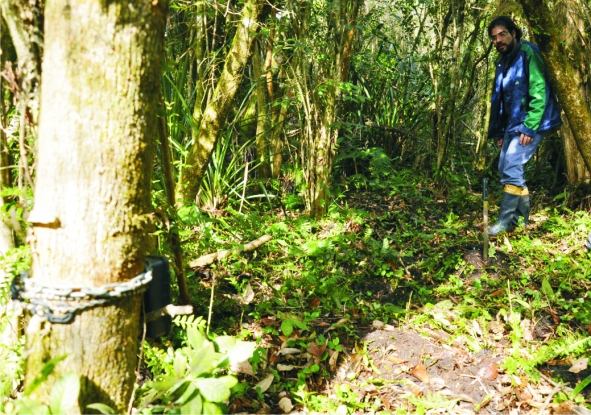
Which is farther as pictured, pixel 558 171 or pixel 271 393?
pixel 558 171

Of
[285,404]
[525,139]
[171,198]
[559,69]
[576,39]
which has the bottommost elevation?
[285,404]

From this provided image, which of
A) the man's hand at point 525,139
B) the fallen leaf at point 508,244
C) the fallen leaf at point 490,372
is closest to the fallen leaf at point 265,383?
the fallen leaf at point 490,372

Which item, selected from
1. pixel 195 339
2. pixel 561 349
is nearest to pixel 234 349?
pixel 195 339

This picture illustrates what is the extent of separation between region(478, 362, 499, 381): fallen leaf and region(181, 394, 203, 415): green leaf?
1.60m

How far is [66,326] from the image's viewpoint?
144 centimetres

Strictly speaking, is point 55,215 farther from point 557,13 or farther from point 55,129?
point 557,13

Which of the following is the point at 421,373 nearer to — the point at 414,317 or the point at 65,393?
the point at 414,317

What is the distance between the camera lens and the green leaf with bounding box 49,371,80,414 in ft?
4.53

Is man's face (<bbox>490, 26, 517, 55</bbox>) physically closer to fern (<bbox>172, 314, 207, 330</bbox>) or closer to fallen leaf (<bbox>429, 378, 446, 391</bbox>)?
fallen leaf (<bbox>429, 378, 446, 391</bbox>)

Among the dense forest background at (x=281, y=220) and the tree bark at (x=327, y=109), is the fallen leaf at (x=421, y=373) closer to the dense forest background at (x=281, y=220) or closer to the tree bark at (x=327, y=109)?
the dense forest background at (x=281, y=220)

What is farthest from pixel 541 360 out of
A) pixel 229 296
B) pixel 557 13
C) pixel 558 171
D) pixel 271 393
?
pixel 557 13

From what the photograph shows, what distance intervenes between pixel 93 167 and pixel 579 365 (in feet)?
8.43

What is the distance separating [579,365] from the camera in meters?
2.54

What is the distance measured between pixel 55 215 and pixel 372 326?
2.11 meters
